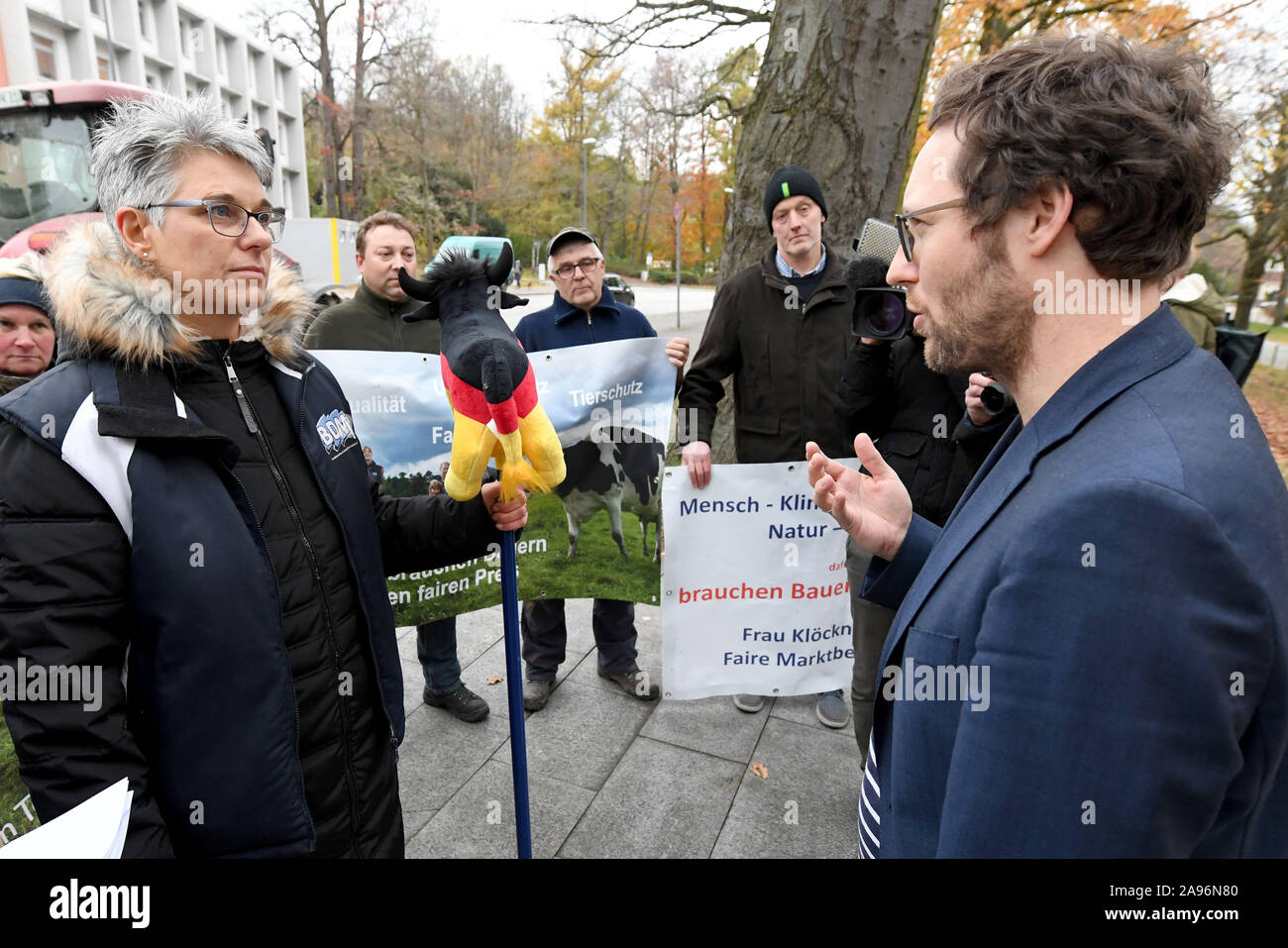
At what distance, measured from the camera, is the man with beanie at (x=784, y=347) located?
11.3 feet

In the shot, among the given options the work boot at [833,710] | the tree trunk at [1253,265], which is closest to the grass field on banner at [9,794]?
the work boot at [833,710]

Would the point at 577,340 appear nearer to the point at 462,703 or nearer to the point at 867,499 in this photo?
the point at 462,703

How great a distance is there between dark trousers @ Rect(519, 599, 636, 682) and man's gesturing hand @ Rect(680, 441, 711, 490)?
0.87m

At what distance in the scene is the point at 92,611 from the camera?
1325mm

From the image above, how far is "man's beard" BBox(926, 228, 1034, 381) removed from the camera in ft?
3.89

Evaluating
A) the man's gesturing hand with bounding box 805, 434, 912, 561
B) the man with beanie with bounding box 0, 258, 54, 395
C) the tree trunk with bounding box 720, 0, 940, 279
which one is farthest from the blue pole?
the tree trunk with bounding box 720, 0, 940, 279

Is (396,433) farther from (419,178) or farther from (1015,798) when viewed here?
(419,178)

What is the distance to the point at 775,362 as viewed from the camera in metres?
3.50

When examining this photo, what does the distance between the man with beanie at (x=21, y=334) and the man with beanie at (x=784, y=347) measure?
2750 millimetres

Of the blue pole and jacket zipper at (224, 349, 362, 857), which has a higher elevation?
jacket zipper at (224, 349, 362, 857)

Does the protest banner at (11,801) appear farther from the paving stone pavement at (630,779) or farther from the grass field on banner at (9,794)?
the paving stone pavement at (630,779)

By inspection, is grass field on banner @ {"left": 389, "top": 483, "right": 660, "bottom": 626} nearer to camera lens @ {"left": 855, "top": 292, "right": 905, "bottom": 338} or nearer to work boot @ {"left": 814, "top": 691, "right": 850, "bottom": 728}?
work boot @ {"left": 814, "top": 691, "right": 850, "bottom": 728}

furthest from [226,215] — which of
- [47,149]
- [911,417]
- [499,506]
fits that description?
[47,149]

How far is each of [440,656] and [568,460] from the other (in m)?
1.14
